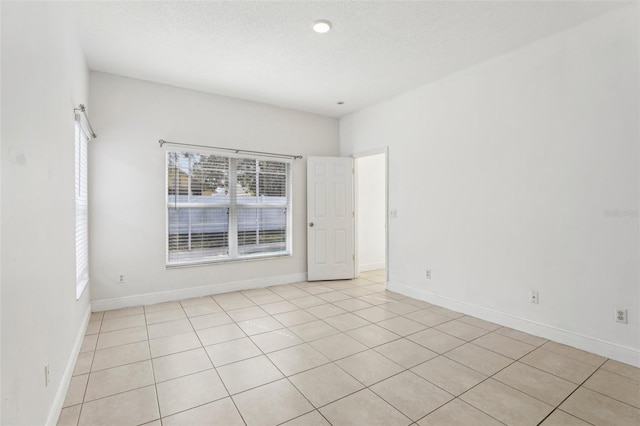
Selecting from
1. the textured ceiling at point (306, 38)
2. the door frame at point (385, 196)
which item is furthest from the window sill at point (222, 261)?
the textured ceiling at point (306, 38)

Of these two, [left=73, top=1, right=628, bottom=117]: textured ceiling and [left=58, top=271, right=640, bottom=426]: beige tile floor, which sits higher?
[left=73, top=1, right=628, bottom=117]: textured ceiling

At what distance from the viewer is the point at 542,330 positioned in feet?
10.0

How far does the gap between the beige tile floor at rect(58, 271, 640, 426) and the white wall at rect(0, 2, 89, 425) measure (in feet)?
1.70

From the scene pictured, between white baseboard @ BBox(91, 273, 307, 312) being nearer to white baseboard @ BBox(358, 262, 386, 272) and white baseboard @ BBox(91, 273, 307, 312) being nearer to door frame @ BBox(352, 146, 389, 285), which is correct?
door frame @ BBox(352, 146, 389, 285)

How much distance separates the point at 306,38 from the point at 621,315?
3.57m

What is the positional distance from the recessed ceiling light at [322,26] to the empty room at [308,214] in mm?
50

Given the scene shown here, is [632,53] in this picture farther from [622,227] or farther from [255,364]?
[255,364]

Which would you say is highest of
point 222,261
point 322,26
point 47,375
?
point 322,26

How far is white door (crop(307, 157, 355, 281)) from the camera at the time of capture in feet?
17.5

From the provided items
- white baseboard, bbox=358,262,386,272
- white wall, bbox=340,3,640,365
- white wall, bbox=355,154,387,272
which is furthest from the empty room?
white wall, bbox=355,154,387,272

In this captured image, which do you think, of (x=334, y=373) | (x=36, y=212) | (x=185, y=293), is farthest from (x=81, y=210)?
(x=334, y=373)

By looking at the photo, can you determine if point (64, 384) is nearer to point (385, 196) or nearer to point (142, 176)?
point (142, 176)

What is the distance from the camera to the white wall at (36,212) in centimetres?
126

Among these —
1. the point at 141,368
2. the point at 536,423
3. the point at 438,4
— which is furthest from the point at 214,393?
the point at 438,4
